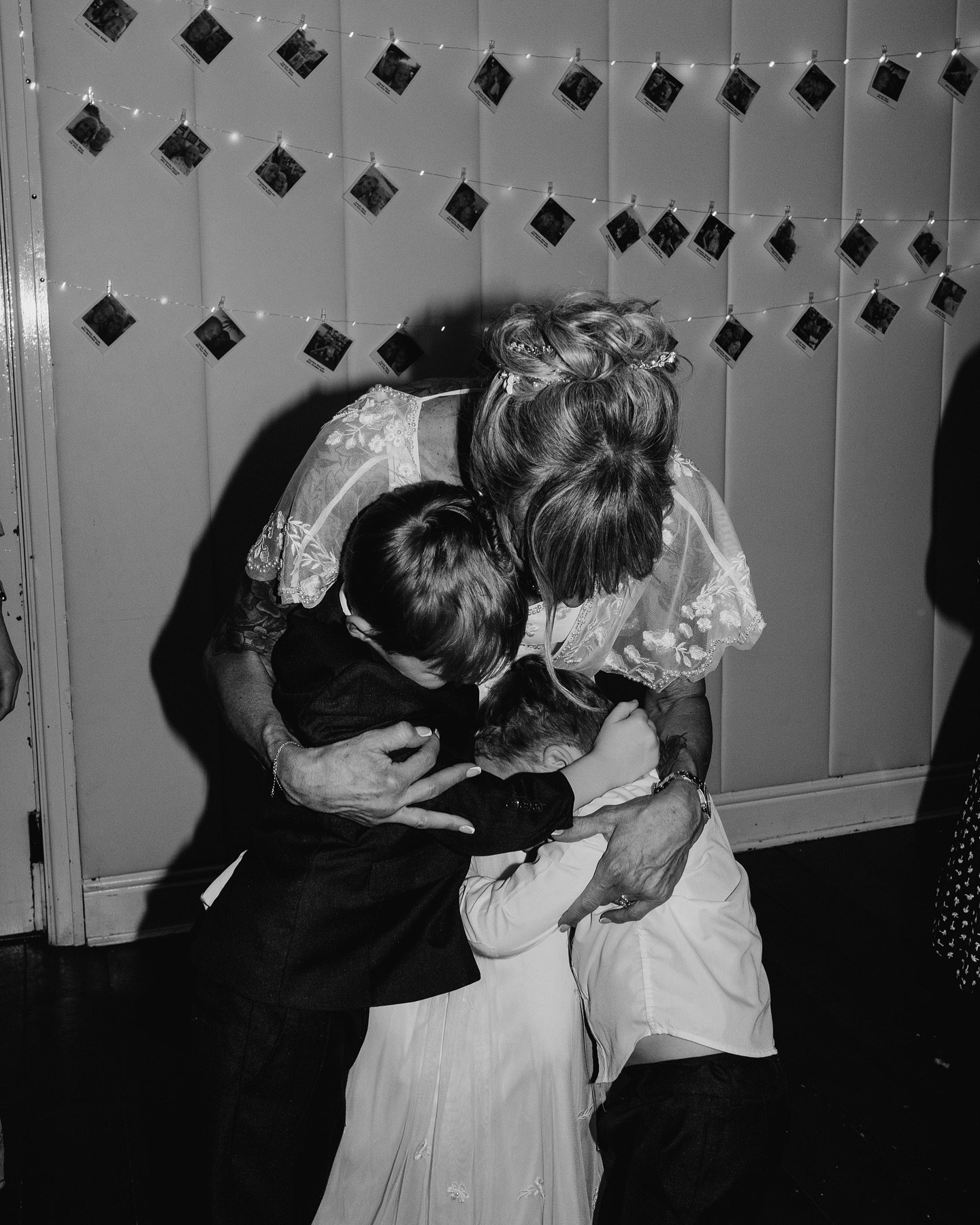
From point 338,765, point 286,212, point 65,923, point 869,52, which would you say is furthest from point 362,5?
point 65,923

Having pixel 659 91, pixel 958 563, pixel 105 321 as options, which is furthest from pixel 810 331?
pixel 105 321

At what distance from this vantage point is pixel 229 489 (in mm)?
2686

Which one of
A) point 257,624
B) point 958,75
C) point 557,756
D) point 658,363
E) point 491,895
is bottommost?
point 491,895

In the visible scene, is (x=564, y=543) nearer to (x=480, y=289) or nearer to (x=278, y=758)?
(x=278, y=758)

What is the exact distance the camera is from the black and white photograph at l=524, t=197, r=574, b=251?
9.24 feet

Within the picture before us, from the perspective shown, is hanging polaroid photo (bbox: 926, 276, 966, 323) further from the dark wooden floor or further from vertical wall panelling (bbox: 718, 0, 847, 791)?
the dark wooden floor

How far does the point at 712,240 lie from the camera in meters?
2.96

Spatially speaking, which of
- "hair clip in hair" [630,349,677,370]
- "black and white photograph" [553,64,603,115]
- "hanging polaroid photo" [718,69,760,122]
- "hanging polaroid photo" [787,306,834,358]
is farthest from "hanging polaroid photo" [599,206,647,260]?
"hair clip in hair" [630,349,677,370]

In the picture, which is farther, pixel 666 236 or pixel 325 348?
pixel 666 236

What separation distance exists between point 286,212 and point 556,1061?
198 centimetres

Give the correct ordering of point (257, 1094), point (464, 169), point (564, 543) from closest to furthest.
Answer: point (564, 543) → point (257, 1094) → point (464, 169)

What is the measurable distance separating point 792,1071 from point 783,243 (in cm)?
206

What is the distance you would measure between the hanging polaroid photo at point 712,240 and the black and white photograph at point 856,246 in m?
0.34

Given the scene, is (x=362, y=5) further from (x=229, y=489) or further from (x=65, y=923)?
(x=65, y=923)
